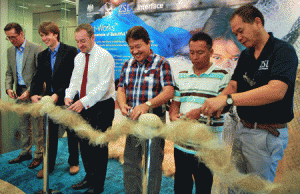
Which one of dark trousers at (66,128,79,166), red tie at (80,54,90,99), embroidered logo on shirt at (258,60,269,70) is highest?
embroidered logo on shirt at (258,60,269,70)

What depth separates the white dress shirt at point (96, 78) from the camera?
6.48 ft

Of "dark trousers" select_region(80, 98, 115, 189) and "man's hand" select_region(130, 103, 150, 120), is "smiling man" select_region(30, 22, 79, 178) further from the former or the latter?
"man's hand" select_region(130, 103, 150, 120)

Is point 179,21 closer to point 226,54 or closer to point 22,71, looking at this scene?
point 226,54

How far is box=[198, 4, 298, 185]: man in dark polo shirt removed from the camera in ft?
3.62

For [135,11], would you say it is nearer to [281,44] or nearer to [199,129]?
[281,44]

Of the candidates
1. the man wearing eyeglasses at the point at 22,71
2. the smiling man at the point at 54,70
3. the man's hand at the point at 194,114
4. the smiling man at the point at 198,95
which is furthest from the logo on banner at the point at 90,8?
the man's hand at the point at 194,114

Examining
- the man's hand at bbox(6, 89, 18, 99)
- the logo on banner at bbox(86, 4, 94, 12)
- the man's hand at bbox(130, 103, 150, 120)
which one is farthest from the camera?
the logo on banner at bbox(86, 4, 94, 12)

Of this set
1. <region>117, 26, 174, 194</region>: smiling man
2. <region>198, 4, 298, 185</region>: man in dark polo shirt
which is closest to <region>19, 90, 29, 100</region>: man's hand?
<region>117, 26, 174, 194</region>: smiling man

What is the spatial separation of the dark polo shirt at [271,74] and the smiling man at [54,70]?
1898mm

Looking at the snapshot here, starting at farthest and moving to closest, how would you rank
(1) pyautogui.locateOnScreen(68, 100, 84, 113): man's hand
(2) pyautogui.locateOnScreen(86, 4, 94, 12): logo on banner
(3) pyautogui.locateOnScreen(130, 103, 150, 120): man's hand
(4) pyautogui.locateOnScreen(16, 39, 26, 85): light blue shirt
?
(2) pyautogui.locateOnScreen(86, 4, 94, 12): logo on banner < (4) pyautogui.locateOnScreen(16, 39, 26, 85): light blue shirt < (1) pyautogui.locateOnScreen(68, 100, 84, 113): man's hand < (3) pyautogui.locateOnScreen(130, 103, 150, 120): man's hand

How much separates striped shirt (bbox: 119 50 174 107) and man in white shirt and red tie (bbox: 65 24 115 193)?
434 millimetres

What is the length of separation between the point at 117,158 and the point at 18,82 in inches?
69.7

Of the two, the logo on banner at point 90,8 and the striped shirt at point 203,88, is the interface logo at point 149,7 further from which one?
the striped shirt at point 203,88

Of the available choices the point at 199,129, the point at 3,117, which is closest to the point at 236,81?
the point at 199,129
